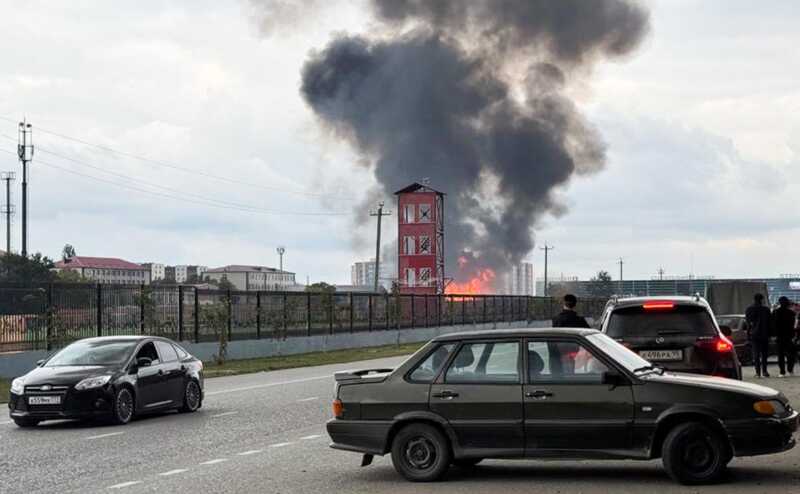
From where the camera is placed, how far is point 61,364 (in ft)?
64.8

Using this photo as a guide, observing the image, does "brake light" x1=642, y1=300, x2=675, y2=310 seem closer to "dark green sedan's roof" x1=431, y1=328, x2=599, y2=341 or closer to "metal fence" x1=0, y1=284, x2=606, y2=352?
"dark green sedan's roof" x1=431, y1=328, x2=599, y2=341

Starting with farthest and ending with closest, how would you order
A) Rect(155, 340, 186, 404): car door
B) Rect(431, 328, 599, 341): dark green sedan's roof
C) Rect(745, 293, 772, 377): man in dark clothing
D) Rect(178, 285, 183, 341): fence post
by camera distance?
Rect(178, 285, 183, 341): fence post → Rect(745, 293, 772, 377): man in dark clothing → Rect(155, 340, 186, 404): car door → Rect(431, 328, 599, 341): dark green sedan's roof

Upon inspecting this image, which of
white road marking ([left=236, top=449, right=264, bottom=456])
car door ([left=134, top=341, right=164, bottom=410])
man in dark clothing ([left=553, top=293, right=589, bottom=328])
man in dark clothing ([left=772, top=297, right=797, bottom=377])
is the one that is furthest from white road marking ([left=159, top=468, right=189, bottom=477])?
man in dark clothing ([left=772, top=297, right=797, bottom=377])

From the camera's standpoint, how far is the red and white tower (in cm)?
10588

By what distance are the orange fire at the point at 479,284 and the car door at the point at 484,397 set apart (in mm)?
106799

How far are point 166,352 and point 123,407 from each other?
2048mm

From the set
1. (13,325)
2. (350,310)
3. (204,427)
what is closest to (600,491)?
(204,427)

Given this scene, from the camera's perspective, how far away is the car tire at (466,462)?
11.6 meters

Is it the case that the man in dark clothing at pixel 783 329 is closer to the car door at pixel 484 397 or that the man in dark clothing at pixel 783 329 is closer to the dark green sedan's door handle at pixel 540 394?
the car door at pixel 484 397

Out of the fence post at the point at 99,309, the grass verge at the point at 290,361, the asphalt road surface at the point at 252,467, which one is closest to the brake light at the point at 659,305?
the asphalt road surface at the point at 252,467

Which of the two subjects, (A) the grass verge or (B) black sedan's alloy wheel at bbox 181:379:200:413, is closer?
(B) black sedan's alloy wheel at bbox 181:379:200:413

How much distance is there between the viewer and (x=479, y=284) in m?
121

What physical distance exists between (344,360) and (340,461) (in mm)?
28643

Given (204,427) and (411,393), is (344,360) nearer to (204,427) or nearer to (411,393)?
(204,427)
